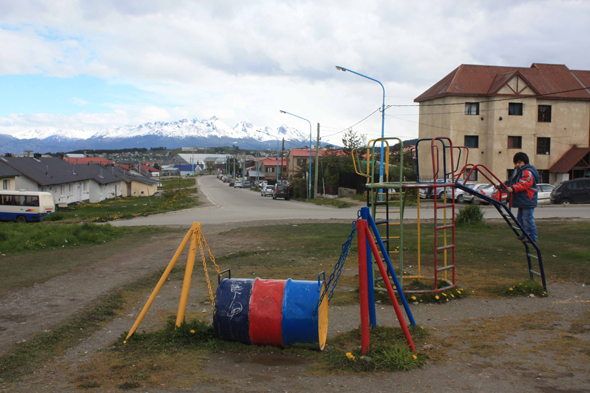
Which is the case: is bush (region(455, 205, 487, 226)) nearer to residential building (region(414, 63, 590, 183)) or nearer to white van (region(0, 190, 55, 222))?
residential building (region(414, 63, 590, 183))

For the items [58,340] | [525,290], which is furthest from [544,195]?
[58,340]

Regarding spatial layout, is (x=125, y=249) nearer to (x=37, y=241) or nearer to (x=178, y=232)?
(x=37, y=241)

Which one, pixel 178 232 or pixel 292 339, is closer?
pixel 292 339

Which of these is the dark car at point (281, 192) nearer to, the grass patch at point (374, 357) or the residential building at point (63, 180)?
the residential building at point (63, 180)

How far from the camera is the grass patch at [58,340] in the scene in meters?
4.88

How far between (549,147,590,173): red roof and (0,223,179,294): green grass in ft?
112

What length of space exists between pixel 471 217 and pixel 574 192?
15.2m

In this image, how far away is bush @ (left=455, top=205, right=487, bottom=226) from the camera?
57.5 ft

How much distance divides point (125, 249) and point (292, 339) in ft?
33.3

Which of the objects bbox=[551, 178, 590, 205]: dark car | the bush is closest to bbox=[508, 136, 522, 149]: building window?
bbox=[551, 178, 590, 205]: dark car

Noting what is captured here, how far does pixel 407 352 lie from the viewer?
16.4ft

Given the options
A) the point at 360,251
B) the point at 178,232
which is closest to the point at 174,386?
the point at 360,251

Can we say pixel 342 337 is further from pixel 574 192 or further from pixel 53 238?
pixel 574 192

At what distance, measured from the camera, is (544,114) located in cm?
3991
